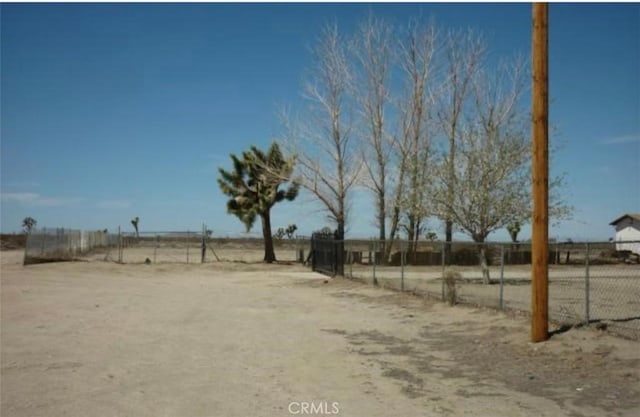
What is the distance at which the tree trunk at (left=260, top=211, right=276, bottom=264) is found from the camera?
1567 inches

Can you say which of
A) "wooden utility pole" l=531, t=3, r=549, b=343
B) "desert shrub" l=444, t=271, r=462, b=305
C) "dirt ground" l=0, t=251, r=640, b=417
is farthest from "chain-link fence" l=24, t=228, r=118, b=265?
"wooden utility pole" l=531, t=3, r=549, b=343

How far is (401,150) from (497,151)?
1407cm

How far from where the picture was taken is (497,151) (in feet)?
77.5

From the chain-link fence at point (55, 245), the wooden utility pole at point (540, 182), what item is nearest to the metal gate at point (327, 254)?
the chain-link fence at point (55, 245)

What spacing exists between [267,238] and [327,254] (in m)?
11.5

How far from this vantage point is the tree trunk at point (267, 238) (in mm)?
39812

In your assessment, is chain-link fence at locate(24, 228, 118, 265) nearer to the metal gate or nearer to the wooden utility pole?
the metal gate

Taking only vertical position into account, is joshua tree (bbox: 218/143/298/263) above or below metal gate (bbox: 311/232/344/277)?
above

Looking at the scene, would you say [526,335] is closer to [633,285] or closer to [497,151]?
[497,151]

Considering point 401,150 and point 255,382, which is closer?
point 255,382

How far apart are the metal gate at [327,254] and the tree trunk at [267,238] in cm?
695

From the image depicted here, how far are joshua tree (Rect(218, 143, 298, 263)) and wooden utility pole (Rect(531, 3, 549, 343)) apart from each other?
29008 mm

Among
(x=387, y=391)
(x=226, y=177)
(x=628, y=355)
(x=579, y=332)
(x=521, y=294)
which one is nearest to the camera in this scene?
(x=387, y=391)

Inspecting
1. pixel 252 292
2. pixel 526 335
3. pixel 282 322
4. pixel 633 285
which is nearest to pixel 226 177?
pixel 252 292
